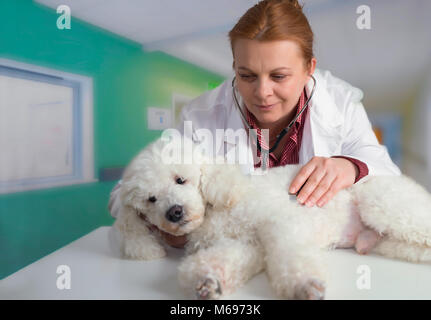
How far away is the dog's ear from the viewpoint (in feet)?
2.17

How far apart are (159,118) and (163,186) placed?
271 millimetres

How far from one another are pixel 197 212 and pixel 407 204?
554 millimetres

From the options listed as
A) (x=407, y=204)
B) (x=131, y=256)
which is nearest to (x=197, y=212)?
(x=131, y=256)

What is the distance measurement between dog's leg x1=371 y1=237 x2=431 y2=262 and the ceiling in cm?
61

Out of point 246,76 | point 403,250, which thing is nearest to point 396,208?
point 403,250

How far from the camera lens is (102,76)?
0.81 m

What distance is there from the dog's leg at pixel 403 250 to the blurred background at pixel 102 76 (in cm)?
53

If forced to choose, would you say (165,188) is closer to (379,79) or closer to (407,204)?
(407,204)

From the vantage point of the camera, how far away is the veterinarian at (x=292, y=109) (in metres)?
0.69

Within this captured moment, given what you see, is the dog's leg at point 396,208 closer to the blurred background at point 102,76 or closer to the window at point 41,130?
the blurred background at point 102,76

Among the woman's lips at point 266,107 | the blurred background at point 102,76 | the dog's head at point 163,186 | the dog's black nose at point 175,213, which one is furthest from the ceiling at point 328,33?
the dog's black nose at point 175,213

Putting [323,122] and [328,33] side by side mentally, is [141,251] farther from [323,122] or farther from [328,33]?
[328,33]

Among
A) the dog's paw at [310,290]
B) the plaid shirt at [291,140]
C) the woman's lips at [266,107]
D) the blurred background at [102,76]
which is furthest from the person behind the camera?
the plaid shirt at [291,140]

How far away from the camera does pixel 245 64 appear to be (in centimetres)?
70
